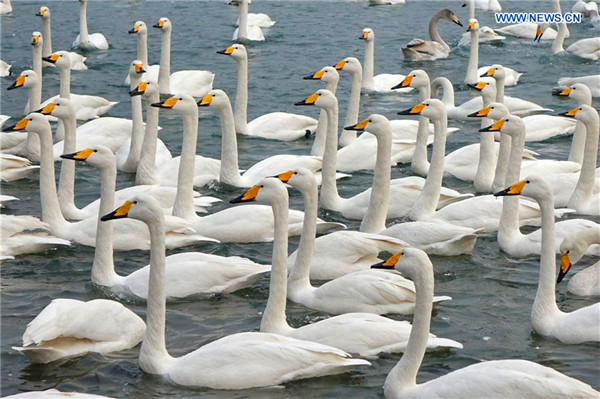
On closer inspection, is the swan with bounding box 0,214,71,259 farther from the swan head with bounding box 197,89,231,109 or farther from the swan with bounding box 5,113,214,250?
the swan head with bounding box 197,89,231,109

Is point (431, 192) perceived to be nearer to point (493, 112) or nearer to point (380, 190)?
point (380, 190)

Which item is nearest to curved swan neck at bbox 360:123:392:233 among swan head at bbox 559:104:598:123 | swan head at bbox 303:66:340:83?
swan head at bbox 559:104:598:123

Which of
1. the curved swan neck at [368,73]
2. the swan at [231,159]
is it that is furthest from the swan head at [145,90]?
the curved swan neck at [368,73]

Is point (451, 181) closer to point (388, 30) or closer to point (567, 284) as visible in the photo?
point (567, 284)

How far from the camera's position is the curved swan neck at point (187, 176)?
13062mm

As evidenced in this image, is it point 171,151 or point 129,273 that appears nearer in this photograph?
point 129,273

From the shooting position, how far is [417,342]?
335 inches

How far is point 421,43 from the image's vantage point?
24.0 m

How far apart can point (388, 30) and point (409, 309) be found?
1834 centimetres

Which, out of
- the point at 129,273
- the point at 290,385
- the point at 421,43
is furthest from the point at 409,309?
the point at 421,43

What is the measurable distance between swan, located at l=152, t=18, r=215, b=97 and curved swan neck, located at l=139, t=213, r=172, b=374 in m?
11.3

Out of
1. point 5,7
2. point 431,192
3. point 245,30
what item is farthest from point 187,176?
point 5,7

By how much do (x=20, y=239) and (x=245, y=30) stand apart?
1470cm

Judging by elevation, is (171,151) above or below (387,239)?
below
